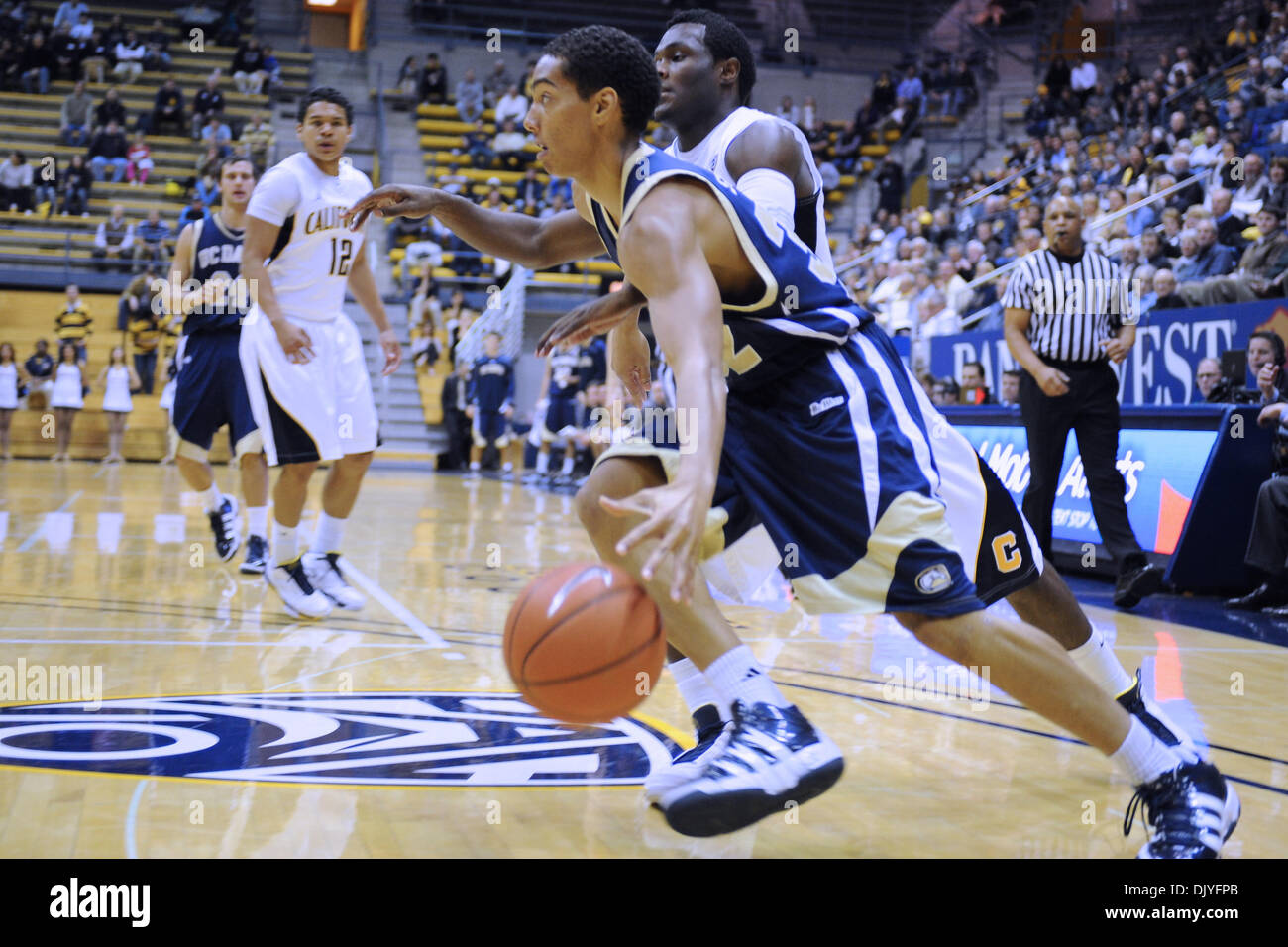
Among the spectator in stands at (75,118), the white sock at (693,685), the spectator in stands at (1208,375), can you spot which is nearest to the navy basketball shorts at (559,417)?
the spectator in stands at (1208,375)

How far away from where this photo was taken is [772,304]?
2422 mm

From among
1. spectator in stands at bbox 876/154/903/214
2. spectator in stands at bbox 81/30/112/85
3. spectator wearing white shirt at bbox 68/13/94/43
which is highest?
spectator wearing white shirt at bbox 68/13/94/43

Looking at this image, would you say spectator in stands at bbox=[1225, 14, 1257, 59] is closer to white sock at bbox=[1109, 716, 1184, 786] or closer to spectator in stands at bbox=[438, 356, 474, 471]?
spectator in stands at bbox=[438, 356, 474, 471]

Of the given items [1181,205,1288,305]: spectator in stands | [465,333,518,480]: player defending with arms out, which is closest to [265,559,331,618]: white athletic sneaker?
[1181,205,1288,305]: spectator in stands

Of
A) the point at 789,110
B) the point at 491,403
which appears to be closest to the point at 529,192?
the point at 491,403

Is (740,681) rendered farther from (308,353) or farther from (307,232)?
(307,232)

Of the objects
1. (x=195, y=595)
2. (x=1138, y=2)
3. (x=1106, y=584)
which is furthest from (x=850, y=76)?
(x=195, y=595)

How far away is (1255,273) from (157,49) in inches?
754

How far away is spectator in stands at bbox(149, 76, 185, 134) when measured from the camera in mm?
20391

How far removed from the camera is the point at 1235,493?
242 inches

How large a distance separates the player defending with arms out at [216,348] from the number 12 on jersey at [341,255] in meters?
0.97

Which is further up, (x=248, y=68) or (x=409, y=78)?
(x=248, y=68)

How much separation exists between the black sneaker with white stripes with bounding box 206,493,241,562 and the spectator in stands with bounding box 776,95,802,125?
16.6 meters
